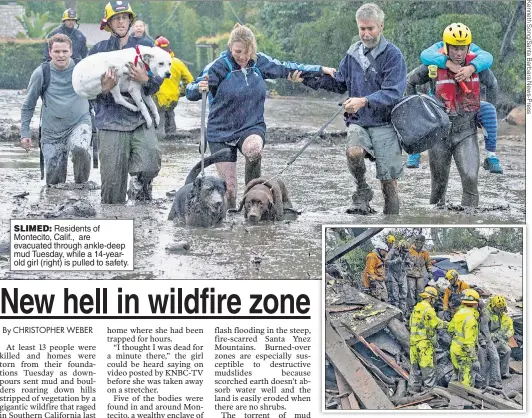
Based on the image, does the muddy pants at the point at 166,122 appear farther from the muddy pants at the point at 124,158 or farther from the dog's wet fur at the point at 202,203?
the dog's wet fur at the point at 202,203

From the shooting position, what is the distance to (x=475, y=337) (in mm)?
10062

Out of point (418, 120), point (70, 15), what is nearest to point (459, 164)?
point (418, 120)

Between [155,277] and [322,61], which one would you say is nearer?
[155,277]

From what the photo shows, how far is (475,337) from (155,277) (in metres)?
2.26

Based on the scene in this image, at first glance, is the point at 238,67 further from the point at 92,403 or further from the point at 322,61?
the point at 92,403

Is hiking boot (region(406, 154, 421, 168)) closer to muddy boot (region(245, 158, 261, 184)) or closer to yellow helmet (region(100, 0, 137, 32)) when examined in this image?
muddy boot (region(245, 158, 261, 184))

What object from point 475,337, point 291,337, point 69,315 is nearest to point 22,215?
point 69,315

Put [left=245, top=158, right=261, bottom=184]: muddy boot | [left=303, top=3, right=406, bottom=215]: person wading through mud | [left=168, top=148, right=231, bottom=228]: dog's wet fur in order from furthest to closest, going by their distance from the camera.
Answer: [left=245, top=158, right=261, bottom=184]: muddy boot
[left=168, top=148, right=231, bottom=228]: dog's wet fur
[left=303, top=3, right=406, bottom=215]: person wading through mud

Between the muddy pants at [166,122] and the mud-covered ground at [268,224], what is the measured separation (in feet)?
0.39

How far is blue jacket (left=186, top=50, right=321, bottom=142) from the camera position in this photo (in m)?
11.2

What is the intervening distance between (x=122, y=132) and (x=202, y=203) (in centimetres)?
95

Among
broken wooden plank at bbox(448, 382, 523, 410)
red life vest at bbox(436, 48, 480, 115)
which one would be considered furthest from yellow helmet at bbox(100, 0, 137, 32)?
broken wooden plank at bbox(448, 382, 523, 410)

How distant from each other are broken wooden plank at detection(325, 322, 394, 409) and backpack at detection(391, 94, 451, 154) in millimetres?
1837

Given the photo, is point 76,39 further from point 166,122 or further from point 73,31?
point 166,122
